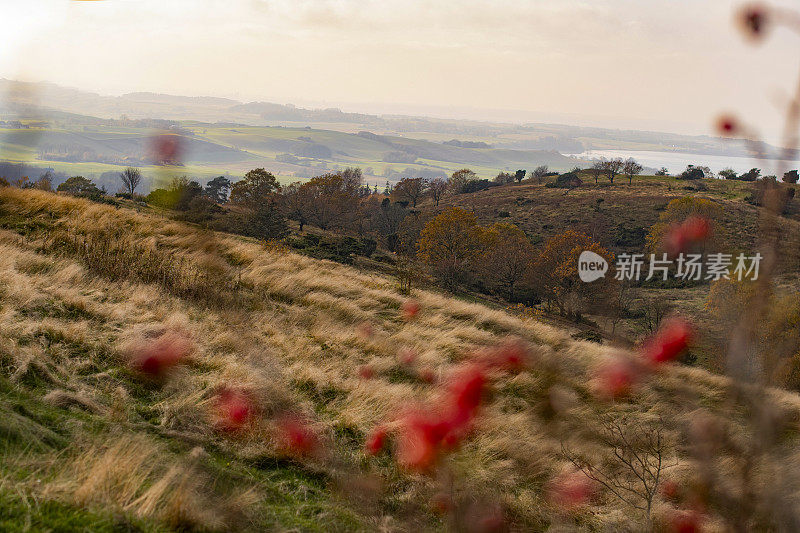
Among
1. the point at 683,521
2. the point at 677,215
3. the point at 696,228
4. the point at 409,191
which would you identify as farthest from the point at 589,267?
the point at 409,191

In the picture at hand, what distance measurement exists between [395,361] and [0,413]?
5.42 metres

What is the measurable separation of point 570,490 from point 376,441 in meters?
2.26

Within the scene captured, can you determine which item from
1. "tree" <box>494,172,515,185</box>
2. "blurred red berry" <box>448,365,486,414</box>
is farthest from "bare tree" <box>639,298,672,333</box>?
"tree" <box>494,172,515,185</box>

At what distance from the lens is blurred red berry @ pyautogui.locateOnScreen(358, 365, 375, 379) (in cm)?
725

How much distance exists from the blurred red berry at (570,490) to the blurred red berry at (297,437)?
8.78 feet

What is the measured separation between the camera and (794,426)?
28.3ft

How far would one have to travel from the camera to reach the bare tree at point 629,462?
4977mm

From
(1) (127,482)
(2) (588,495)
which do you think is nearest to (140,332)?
(1) (127,482)

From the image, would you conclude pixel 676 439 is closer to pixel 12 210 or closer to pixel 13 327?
pixel 13 327

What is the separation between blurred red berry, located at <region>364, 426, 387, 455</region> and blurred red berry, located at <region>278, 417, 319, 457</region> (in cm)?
61

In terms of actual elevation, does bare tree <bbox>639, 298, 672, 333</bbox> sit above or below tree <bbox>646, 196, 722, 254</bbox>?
below

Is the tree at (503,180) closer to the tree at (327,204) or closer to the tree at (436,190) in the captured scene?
the tree at (436,190)

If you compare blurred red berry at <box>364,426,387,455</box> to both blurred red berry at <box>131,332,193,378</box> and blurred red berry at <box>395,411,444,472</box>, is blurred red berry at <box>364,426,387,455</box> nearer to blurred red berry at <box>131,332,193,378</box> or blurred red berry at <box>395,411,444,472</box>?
blurred red berry at <box>395,411,444,472</box>

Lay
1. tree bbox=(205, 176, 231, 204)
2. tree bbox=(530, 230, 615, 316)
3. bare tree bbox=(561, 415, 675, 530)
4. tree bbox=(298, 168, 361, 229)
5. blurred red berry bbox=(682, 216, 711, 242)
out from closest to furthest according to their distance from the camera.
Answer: bare tree bbox=(561, 415, 675, 530) → tree bbox=(530, 230, 615, 316) → blurred red berry bbox=(682, 216, 711, 242) → tree bbox=(298, 168, 361, 229) → tree bbox=(205, 176, 231, 204)
